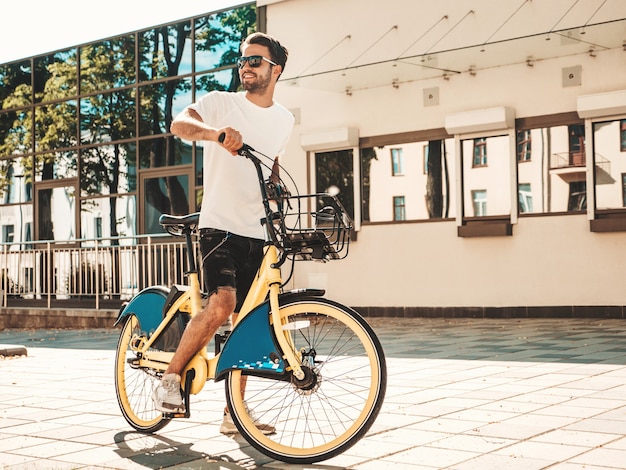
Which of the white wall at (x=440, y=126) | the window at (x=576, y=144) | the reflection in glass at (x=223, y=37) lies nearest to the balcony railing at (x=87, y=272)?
the white wall at (x=440, y=126)

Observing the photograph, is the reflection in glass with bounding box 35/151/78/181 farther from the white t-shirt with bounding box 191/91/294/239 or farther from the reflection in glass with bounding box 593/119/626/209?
the white t-shirt with bounding box 191/91/294/239

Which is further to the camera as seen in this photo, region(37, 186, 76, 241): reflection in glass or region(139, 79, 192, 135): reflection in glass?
region(37, 186, 76, 241): reflection in glass

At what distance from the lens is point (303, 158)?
16.5 meters

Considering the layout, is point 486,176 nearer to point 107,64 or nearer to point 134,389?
point 107,64

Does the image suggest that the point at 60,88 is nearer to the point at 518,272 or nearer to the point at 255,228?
the point at 518,272

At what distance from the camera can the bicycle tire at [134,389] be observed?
4.89 metres

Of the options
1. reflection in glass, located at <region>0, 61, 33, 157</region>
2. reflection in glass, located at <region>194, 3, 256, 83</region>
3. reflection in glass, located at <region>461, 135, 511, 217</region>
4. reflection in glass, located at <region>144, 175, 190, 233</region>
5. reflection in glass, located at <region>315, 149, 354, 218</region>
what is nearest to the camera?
reflection in glass, located at <region>461, 135, 511, 217</region>

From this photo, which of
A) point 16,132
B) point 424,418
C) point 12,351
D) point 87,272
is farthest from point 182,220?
point 16,132

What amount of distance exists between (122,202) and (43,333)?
4919 millimetres

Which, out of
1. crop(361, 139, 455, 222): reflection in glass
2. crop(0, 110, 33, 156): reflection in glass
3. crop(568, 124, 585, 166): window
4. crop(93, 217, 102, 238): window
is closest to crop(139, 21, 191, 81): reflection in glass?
crop(93, 217, 102, 238): window

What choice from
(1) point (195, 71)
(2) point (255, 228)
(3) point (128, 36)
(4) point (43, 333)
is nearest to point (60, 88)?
(3) point (128, 36)

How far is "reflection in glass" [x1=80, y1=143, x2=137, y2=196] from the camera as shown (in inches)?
749

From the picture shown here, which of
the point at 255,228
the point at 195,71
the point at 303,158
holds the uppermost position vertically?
the point at 195,71

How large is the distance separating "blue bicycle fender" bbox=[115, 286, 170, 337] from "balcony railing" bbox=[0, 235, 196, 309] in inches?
370
